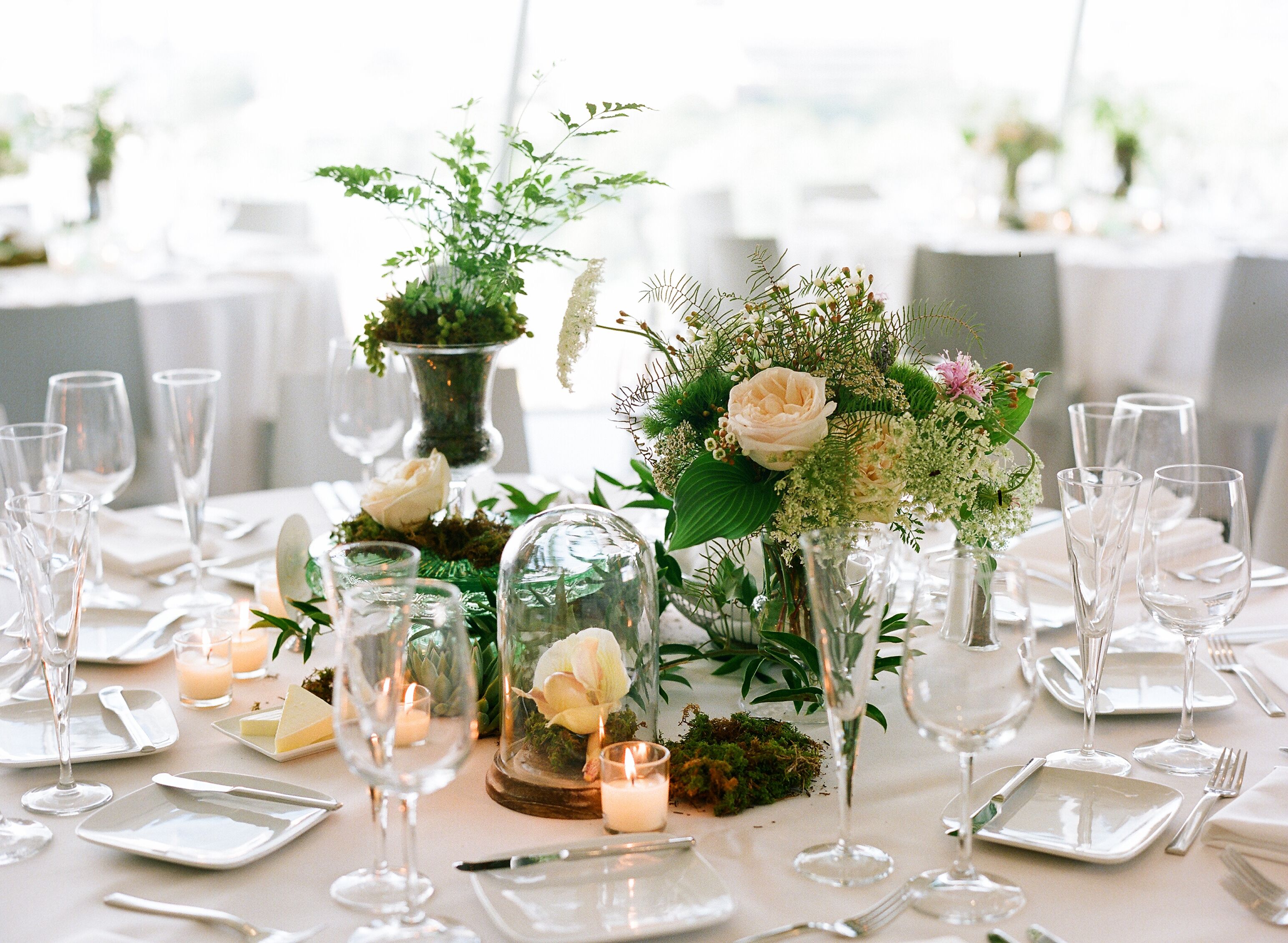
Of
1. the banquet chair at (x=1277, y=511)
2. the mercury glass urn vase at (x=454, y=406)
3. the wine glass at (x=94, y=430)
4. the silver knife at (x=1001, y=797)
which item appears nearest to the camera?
the silver knife at (x=1001, y=797)

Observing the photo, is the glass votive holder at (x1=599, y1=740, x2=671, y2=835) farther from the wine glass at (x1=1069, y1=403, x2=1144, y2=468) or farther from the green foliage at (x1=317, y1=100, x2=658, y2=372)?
the wine glass at (x1=1069, y1=403, x2=1144, y2=468)

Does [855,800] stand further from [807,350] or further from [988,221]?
[988,221]

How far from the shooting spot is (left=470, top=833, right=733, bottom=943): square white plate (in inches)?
38.2

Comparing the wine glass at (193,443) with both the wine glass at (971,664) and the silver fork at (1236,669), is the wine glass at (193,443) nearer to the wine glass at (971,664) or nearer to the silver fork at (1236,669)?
the wine glass at (971,664)

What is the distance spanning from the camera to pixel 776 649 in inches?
54.9

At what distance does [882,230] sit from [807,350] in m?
4.15

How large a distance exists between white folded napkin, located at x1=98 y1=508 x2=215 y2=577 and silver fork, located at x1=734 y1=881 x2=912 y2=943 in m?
1.27

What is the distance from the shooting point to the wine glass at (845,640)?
1025mm

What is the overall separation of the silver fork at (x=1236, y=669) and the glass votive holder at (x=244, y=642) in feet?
3.86

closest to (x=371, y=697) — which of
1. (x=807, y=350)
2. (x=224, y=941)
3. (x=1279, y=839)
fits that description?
(x=224, y=941)

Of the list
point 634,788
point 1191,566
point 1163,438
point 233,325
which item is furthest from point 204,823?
point 233,325

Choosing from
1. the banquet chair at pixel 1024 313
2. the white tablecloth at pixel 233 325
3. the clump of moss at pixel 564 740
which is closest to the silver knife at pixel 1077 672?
the clump of moss at pixel 564 740

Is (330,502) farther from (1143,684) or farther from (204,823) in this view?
(1143,684)

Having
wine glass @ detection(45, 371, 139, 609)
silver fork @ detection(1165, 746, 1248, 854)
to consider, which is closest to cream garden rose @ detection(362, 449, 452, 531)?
wine glass @ detection(45, 371, 139, 609)
